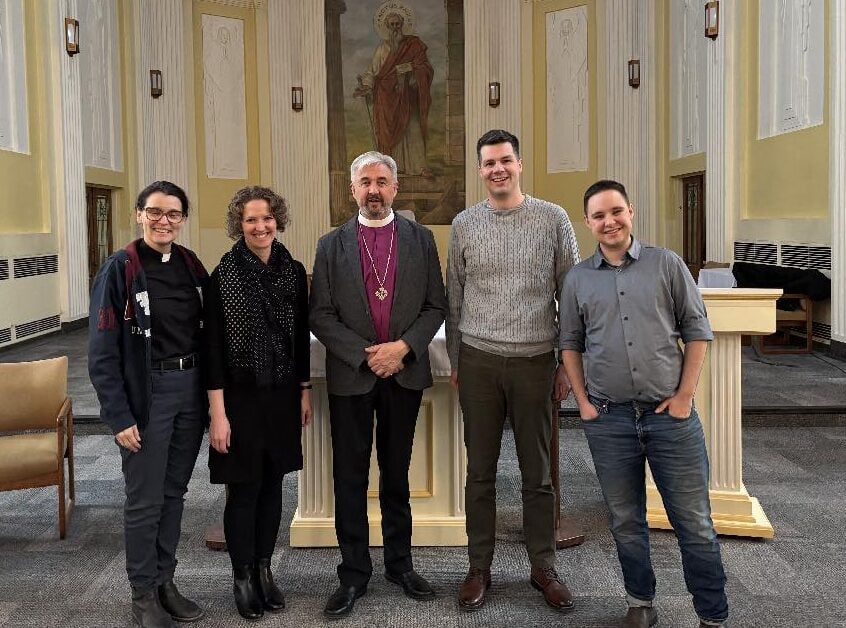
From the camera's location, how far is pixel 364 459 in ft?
11.5

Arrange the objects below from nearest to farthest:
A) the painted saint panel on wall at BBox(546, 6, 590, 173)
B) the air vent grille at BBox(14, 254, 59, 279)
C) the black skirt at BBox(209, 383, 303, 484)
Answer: the black skirt at BBox(209, 383, 303, 484) → the air vent grille at BBox(14, 254, 59, 279) → the painted saint panel on wall at BBox(546, 6, 590, 173)

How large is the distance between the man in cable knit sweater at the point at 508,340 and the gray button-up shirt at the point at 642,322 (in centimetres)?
34

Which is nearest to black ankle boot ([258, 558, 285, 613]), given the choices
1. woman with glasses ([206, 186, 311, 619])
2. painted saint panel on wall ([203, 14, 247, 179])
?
woman with glasses ([206, 186, 311, 619])

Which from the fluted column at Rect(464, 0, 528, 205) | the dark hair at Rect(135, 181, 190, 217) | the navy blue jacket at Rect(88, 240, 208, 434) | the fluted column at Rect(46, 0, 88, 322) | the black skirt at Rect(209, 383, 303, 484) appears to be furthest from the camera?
the fluted column at Rect(464, 0, 528, 205)

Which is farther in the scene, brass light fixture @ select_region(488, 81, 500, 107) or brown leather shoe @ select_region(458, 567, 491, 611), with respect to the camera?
brass light fixture @ select_region(488, 81, 500, 107)

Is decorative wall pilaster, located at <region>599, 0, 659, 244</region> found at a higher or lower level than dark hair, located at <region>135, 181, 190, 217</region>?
higher

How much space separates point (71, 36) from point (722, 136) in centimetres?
833

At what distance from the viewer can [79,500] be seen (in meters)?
4.95

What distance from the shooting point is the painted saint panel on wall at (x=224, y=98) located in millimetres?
14258

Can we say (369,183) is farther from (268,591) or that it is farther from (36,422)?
(36,422)

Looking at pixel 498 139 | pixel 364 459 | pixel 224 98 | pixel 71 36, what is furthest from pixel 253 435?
pixel 224 98

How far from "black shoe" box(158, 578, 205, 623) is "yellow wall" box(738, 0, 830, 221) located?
7.66m

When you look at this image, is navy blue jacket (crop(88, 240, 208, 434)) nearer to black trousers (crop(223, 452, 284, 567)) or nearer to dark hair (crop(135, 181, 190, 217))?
dark hair (crop(135, 181, 190, 217))

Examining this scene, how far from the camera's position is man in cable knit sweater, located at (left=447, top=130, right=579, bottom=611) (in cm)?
334
